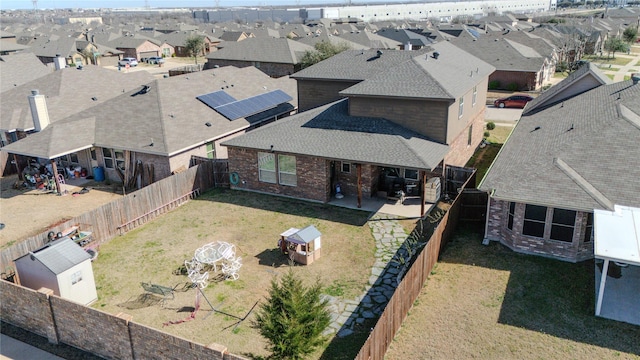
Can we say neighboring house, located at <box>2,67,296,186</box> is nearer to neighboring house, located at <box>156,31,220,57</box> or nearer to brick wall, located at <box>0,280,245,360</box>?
brick wall, located at <box>0,280,245,360</box>

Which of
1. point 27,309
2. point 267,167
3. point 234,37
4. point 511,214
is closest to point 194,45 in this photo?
point 234,37

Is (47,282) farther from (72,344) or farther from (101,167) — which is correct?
(101,167)

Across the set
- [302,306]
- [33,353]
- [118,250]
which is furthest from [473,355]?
[118,250]

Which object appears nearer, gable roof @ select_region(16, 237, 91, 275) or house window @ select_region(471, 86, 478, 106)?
gable roof @ select_region(16, 237, 91, 275)

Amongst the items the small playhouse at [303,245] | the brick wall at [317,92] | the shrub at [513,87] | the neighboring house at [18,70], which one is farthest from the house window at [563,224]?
the shrub at [513,87]

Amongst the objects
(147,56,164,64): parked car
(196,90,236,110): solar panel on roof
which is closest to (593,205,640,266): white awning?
(196,90,236,110): solar panel on roof
